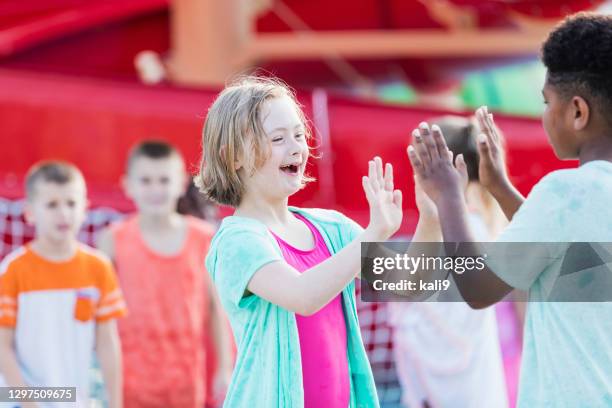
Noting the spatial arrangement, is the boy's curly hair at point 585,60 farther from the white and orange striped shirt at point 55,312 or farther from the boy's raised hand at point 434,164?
the white and orange striped shirt at point 55,312

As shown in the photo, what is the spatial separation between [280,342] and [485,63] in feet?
24.9

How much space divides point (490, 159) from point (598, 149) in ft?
1.08

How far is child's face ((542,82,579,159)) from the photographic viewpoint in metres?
2.02

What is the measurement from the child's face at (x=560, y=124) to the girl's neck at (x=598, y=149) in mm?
25

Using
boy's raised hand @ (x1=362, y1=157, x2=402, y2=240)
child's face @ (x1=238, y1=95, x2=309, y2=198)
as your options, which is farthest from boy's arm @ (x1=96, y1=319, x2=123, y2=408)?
boy's raised hand @ (x1=362, y1=157, x2=402, y2=240)

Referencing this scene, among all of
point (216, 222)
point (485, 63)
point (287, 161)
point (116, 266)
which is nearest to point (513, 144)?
point (216, 222)

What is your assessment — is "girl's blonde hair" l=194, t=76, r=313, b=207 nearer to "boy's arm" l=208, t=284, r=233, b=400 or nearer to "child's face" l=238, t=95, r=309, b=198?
"child's face" l=238, t=95, r=309, b=198

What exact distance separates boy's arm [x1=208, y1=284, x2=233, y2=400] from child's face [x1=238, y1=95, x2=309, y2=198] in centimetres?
210

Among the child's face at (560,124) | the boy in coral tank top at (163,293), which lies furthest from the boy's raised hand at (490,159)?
the boy in coral tank top at (163,293)

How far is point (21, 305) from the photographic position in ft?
10.9

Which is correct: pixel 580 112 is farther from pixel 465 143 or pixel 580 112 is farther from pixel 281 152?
pixel 465 143

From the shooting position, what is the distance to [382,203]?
1.95 meters

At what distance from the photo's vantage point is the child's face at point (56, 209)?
3502mm

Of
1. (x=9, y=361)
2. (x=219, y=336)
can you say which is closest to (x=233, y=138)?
(x=9, y=361)
